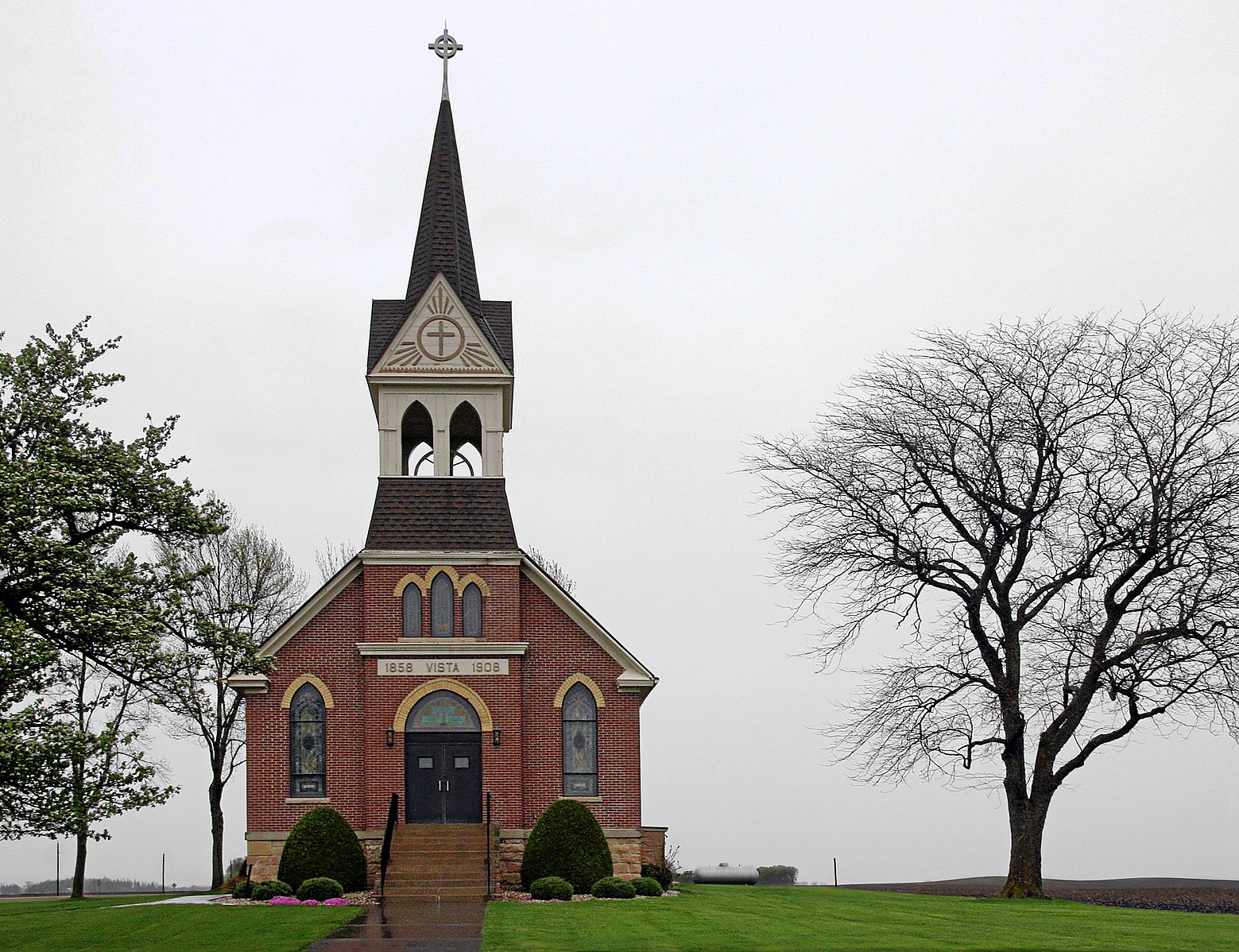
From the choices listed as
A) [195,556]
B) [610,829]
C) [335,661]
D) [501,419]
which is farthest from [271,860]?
[195,556]

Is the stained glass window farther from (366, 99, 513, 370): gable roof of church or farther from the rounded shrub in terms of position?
(366, 99, 513, 370): gable roof of church

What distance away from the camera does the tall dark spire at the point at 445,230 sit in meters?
33.5

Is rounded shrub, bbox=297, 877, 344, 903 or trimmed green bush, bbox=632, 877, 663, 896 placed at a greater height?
rounded shrub, bbox=297, 877, 344, 903

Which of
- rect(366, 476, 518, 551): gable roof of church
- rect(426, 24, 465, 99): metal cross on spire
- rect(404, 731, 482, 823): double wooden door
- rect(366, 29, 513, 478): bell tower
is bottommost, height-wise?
rect(404, 731, 482, 823): double wooden door

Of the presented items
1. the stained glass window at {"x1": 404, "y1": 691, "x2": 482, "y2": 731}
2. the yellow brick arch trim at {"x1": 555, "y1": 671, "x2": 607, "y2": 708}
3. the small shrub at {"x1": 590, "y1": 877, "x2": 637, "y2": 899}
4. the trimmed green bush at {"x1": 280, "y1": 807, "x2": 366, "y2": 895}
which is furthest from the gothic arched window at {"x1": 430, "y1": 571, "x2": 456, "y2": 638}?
the small shrub at {"x1": 590, "y1": 877, "x2": 637, "y2": 899}

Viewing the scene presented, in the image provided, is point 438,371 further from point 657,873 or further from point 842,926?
point 842,926

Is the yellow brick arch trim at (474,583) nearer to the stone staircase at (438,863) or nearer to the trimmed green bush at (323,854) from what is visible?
the stone staircase at (438,863)

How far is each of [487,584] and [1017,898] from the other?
13.2 meters

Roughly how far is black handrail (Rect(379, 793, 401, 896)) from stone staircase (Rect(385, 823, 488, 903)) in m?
0.18

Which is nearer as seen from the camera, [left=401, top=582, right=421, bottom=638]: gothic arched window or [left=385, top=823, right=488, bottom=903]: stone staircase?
[left=385, top=823, right=488, bottom=903]: stone staircase

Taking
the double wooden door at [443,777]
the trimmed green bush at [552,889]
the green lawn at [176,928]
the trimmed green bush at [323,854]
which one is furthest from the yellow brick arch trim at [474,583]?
the green lawn at [176,928]

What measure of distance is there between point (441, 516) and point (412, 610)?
7.51 ft

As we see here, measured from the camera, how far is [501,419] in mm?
32688

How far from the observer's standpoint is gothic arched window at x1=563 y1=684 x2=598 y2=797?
3091 centimetres
